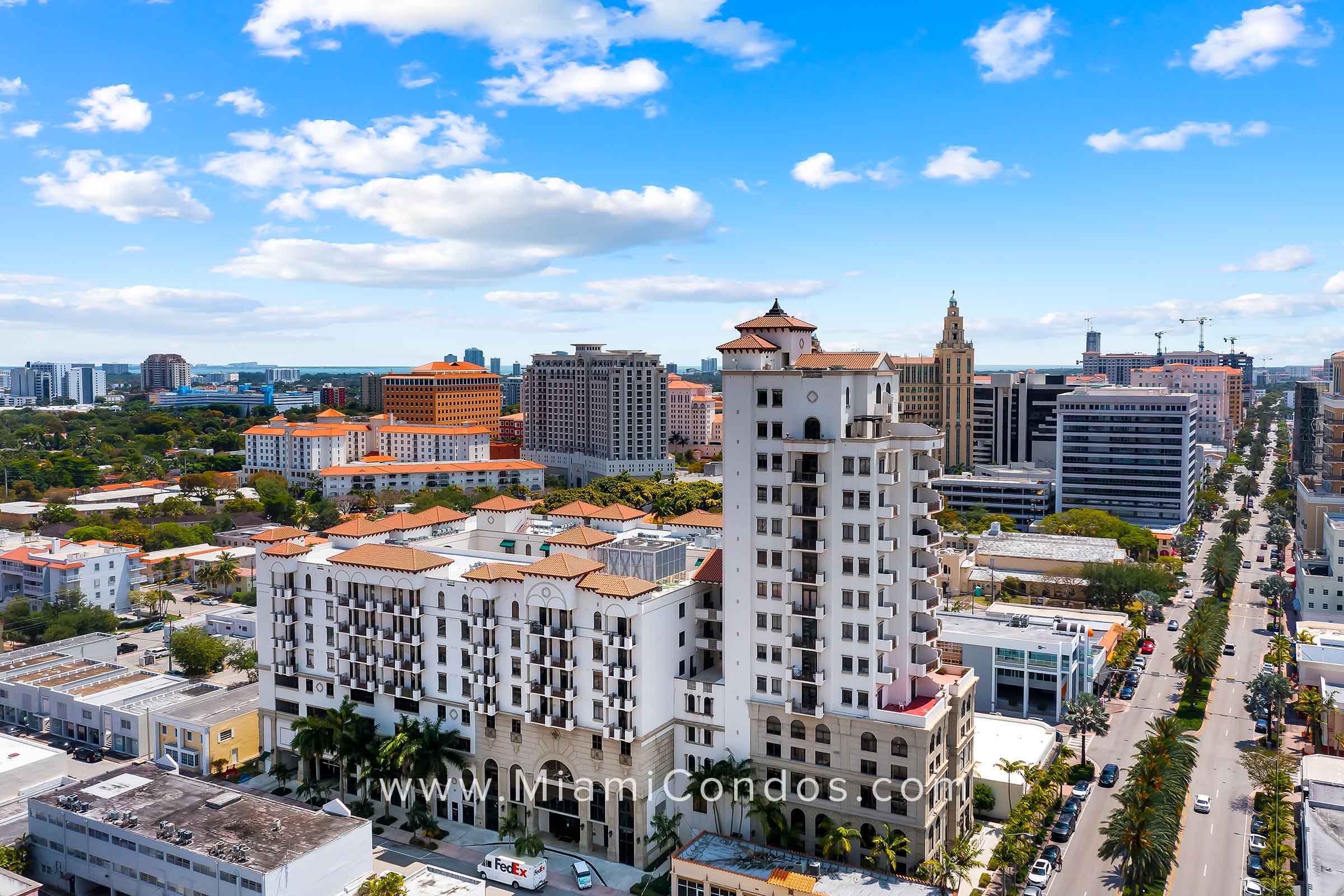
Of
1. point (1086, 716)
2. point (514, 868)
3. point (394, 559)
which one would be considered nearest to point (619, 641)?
point (514, 868)

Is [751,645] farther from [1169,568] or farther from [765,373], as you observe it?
[1169,568]

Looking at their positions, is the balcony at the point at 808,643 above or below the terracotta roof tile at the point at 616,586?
below

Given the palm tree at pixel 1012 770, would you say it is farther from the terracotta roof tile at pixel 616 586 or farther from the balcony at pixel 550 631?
the balcony at pixel 550 631

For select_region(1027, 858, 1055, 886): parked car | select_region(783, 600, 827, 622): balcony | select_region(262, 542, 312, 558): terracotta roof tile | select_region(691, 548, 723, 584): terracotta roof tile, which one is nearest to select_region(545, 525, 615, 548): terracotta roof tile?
select_region(691, 548, 723, 584): terracotta roof tile

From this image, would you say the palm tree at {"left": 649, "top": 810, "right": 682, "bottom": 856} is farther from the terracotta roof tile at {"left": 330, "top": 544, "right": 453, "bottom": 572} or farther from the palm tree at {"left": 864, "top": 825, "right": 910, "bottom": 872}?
the terracotta roof tile at {"left": 330, "top": 544, "right": 453, "bottom": 572}

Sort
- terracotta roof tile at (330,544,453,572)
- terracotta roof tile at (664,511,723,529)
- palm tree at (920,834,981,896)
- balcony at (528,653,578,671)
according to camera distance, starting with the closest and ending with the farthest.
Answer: palm tree at (920,834,981,896) → balcony at (528,653,578,671) → terracotta roof tile at (330,544,453,572) → terracotta roof tile at (664,511,723,529)

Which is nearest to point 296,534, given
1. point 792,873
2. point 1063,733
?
point 792,873

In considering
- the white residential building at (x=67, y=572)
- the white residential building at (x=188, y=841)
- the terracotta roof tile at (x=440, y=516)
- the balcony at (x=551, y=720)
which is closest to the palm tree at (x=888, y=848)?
the balcony at (x=551, y=720)
